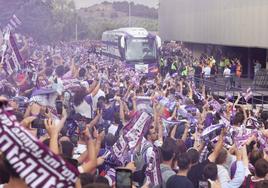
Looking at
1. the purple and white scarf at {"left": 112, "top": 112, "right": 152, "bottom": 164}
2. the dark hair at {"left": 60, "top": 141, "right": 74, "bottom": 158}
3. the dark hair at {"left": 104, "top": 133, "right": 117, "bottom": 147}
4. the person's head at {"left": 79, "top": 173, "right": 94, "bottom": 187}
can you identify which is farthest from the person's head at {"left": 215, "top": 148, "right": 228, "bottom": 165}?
the person's head at {"left": 79, "top": 173, "right": 94, "bottom": 187}

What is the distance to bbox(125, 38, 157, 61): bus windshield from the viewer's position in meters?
32.0

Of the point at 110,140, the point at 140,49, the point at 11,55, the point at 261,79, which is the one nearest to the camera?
the point at 110,140

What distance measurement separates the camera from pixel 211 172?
5.68 meters

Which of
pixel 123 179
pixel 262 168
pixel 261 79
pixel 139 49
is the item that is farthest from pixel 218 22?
pixel 123 179

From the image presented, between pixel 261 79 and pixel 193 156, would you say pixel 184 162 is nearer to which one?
pixel 193 156

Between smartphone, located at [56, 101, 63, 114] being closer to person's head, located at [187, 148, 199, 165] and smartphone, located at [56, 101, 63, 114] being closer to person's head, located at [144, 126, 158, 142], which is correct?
person's head, located at [144, 126, 158, 142]

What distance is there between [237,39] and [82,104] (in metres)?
26.9

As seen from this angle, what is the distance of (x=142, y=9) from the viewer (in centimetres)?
12988

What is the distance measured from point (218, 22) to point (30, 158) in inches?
1507

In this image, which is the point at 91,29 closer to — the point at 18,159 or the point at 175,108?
the point at 175,108

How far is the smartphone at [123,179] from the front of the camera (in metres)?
4.01

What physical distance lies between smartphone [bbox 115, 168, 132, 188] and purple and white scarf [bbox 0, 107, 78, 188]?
1121 mm

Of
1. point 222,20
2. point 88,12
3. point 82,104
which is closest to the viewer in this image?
point 82,104

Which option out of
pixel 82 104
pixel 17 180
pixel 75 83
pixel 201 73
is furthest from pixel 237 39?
pixel 17 180
